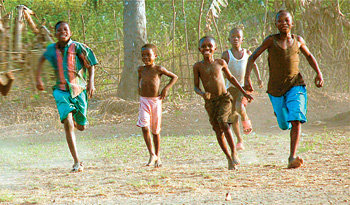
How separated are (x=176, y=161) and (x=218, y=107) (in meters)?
1.22

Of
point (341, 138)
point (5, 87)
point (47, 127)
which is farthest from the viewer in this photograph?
point (47, 127)

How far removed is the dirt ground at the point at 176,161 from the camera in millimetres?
4457

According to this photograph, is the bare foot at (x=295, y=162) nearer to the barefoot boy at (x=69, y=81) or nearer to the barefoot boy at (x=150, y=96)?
the barefoot boy at (x=150, y=96)

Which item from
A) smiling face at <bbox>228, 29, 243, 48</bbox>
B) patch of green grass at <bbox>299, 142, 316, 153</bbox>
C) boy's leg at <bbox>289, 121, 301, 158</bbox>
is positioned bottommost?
patch of green grass at <bbox>299, 142, 316, 153</bbox>

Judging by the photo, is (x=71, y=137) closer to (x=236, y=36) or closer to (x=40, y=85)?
(x=40, y=85)

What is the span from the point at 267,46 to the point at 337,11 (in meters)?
7.25

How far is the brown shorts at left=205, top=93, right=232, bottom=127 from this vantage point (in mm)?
5805

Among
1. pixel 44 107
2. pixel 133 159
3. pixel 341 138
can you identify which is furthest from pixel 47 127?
pixel 341 138

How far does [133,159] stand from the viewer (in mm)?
7113

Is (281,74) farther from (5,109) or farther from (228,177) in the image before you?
(5,109)

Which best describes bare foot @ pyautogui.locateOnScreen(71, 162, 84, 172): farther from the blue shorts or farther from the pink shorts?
the blue shorts

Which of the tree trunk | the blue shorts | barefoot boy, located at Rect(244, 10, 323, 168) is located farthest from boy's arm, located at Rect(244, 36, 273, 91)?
the tree trunk

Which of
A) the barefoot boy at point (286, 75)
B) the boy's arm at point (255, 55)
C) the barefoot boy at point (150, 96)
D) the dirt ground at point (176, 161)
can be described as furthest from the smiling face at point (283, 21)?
the barefoot boy at point (150, 96)

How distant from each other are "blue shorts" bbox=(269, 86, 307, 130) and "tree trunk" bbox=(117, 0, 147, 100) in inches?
274
